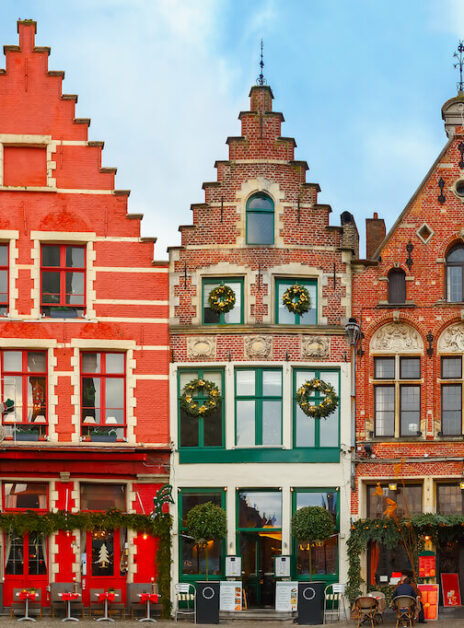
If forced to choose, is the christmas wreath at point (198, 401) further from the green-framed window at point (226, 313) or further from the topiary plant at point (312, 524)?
the topiary plant at point (312, 524)

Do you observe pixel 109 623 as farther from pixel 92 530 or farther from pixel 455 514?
pixel 455 514

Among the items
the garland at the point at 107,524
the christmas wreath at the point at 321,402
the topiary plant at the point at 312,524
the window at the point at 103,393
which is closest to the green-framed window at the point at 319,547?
the topiary plant at the point at 312,524

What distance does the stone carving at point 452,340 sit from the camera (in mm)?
33500

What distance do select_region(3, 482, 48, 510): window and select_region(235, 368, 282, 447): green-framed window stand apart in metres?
4.52

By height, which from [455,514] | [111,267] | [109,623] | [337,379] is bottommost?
[109,623]

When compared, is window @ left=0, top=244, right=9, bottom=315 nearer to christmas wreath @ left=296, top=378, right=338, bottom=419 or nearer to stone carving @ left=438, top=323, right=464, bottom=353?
christmas wreath @ left=296, top=378, right=338, bottom=419

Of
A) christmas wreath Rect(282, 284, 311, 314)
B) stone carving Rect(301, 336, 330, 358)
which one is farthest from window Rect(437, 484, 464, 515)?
christmas wreath Rect(282, 284, 311, 314)

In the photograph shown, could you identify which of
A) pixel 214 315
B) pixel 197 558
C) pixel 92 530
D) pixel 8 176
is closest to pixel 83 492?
pixel 92 530

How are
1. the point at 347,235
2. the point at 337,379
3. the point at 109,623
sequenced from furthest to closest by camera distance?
the point at 347,235
the point at 337,379
the point at 109,623

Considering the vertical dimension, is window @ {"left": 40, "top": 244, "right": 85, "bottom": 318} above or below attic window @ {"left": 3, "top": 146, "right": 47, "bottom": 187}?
below

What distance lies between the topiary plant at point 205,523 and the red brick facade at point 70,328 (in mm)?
989

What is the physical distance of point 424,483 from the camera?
33.2m

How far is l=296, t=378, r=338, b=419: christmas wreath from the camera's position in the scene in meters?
33.2

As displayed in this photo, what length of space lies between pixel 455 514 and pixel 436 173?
7806 mm
